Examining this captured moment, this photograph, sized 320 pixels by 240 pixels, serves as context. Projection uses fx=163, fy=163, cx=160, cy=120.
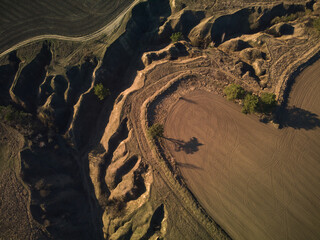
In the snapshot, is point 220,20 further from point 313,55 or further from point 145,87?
point 145,87

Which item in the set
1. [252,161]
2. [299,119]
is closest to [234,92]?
[252,161]

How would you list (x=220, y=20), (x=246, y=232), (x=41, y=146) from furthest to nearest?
(x=220, y=20) < (x=41, y=146) < (x=246, y=232)

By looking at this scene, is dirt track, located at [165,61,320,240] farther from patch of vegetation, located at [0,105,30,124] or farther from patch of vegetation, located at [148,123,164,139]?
patch of vegetation, located at [0,105,30,124]

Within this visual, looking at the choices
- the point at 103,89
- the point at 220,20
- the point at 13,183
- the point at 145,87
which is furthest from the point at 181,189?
the point at 220,20

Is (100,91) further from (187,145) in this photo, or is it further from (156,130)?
(187,145)

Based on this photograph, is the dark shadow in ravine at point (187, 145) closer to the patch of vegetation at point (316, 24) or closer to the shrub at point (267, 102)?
the shrub at point (267, 102)

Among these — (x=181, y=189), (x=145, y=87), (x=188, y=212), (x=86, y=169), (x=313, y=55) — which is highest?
(x=313, y=55)

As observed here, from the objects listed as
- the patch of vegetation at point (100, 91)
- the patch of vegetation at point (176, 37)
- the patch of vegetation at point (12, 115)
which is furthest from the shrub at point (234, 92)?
the patch of vegetation at point (12, 115)
